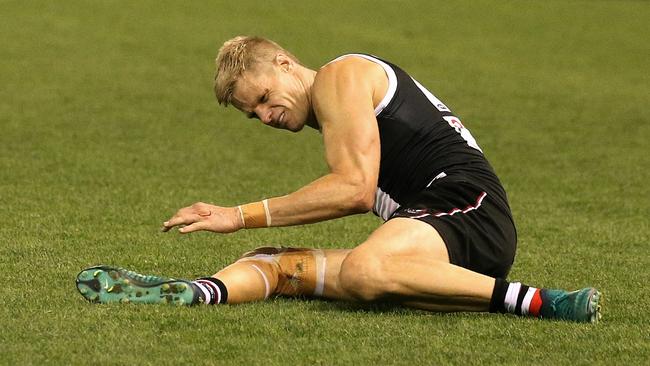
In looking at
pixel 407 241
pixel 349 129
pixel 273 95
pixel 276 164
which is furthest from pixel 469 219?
pixel 276 164

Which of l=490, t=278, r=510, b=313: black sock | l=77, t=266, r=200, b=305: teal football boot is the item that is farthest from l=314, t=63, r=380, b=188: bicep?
l=77, t=266, r=200, b=305: teal football boot

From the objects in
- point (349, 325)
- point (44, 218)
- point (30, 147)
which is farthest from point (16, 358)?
point (30, 147)

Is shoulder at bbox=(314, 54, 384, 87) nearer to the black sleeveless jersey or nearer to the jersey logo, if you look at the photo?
the black sleeveless jersey

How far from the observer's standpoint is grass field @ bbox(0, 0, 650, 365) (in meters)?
5.34

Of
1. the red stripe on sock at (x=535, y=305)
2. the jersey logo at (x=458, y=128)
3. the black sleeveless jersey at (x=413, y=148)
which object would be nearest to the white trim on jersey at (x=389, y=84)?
the black sleeveless jersey at (x=413, y=148)

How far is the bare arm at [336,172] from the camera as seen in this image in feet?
19.1

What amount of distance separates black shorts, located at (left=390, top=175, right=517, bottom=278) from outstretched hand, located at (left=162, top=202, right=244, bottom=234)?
79 cm

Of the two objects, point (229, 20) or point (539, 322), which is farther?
point (229, 20)

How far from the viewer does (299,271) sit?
6281mm

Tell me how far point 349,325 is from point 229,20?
1748 cm

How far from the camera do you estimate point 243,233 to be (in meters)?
8.74

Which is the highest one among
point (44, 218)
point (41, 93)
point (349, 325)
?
point (349, 325)

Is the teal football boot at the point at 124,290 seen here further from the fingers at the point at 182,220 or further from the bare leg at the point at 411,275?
the bare leg at the point at 411,275

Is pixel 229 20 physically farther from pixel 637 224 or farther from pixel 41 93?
pixel 637 224
